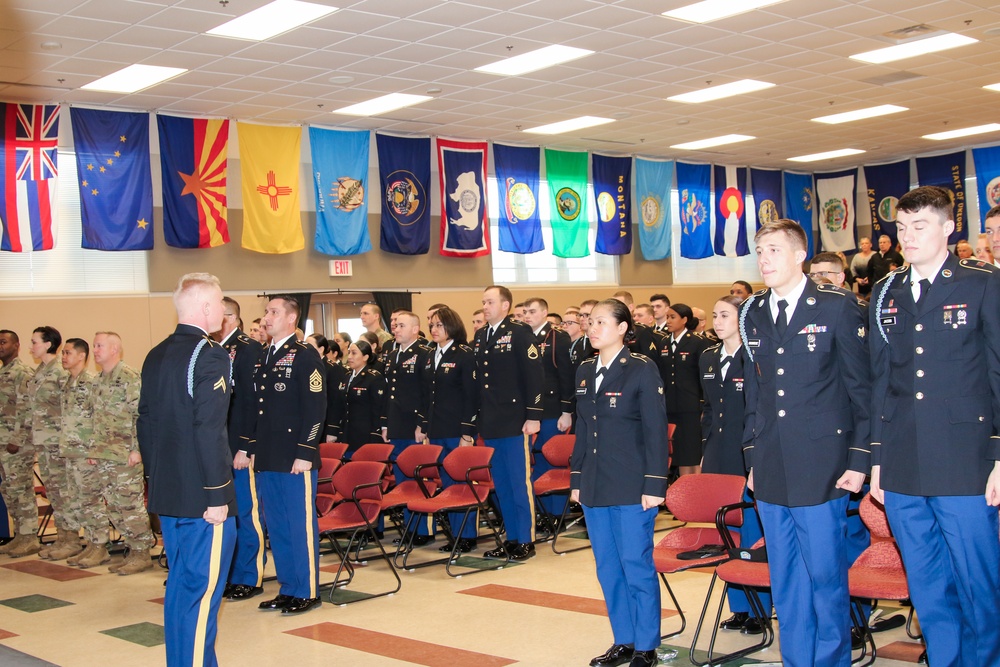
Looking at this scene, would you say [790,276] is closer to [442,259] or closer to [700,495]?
[700,495]

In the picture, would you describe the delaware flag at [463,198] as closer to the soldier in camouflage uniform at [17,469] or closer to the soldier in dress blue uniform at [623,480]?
the soldier in camouflage uniform at [17,469]

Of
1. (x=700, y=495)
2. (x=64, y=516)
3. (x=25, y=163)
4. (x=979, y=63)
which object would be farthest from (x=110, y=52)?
(x=979, y=63)

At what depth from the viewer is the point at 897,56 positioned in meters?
11.6

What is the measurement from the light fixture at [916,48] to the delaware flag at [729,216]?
6.29 meters

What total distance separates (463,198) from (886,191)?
349 inches

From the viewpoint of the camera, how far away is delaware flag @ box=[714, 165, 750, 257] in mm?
17875

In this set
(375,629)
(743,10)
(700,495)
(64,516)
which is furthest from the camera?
(743,10)

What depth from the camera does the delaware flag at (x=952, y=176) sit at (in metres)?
17.5

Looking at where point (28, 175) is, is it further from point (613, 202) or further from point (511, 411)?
point (613, 202)

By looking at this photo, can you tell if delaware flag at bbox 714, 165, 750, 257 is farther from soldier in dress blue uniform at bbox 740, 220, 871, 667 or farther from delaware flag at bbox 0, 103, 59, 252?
soldier in dress blue uniform at bbox 740, 220, 871, 667

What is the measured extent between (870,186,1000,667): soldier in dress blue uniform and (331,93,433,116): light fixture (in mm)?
9142

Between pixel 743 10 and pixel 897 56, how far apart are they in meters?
3.17

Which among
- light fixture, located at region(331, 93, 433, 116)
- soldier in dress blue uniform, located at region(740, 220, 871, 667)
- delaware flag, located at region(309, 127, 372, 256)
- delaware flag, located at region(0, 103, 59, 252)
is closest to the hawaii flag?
delaware flag, located at region(309, 127, 372, 256)

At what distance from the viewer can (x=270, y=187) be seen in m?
12.6
